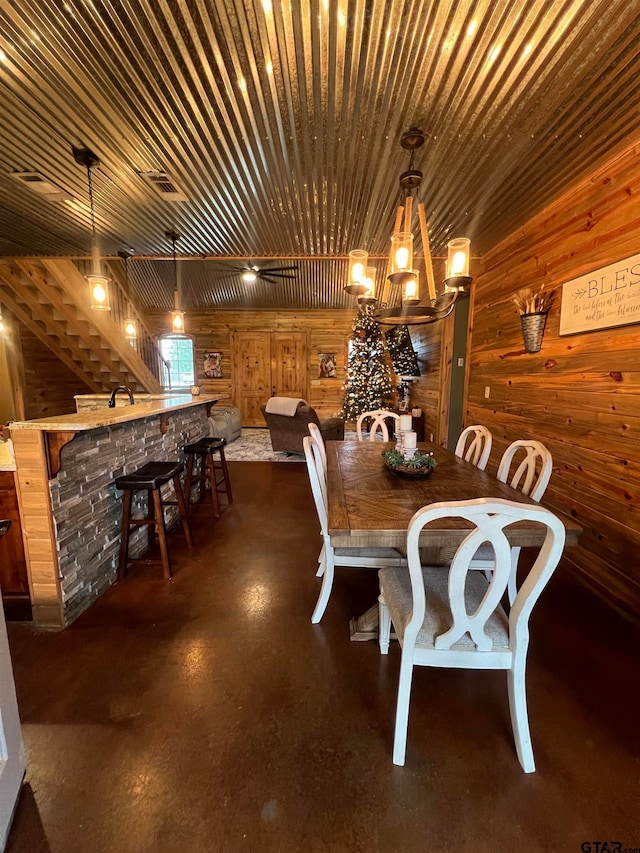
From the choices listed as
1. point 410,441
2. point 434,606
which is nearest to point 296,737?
point 434,606

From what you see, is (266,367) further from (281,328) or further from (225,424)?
(225,424)

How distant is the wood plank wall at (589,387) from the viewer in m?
1.99

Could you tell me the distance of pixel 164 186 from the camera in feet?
8.73

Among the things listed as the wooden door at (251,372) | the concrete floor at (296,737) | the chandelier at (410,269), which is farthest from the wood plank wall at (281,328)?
the concrete floor at (296,737)

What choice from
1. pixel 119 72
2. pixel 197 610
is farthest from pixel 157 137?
Answer: pixel 197 610

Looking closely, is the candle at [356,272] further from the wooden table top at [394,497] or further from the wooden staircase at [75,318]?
the wooden staircase at [75,318]

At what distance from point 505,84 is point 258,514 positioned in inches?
132

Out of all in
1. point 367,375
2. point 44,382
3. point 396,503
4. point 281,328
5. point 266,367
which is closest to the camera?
point 396,503

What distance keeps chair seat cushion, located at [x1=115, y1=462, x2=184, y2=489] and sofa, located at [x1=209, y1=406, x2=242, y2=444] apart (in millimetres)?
2975

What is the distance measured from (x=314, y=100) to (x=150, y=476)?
2330 millimetres

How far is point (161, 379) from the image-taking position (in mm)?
8148

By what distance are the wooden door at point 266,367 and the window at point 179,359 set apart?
1128 millimetres

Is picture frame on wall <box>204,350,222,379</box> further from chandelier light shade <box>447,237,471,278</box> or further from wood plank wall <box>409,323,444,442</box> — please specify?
chandelier light shade <box>447,237,471,278</box>

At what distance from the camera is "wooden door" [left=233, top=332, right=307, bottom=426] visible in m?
8.24
